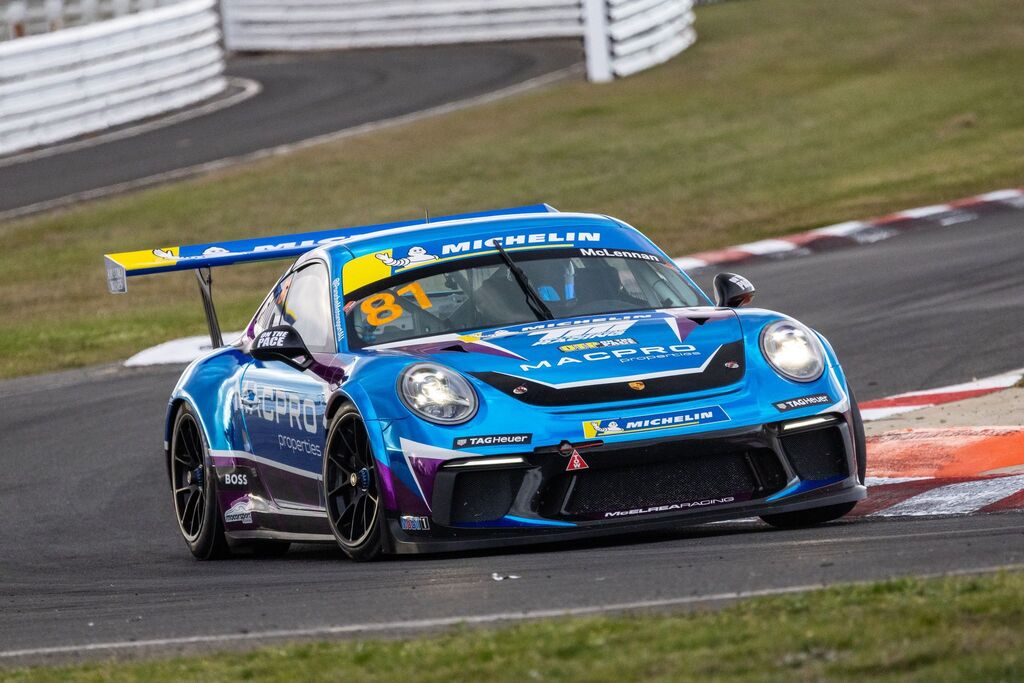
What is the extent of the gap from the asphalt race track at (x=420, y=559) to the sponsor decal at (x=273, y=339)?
83 centimetres

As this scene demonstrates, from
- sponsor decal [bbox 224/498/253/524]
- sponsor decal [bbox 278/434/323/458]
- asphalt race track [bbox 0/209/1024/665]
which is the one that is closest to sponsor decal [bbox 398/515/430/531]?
asphalt race track [bbox 0/209/1024/665]

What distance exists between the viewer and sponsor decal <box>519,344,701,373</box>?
641 centimetres

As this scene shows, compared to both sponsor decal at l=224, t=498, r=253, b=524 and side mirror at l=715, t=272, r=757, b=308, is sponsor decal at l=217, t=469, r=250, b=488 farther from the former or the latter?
side mirror at l=715, t=272, r=757, b=308

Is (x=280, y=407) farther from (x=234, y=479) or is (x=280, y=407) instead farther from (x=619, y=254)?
(x=619, y=254)

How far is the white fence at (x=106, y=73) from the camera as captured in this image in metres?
23.9

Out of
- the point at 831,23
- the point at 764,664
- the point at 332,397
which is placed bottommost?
the point at 831,23

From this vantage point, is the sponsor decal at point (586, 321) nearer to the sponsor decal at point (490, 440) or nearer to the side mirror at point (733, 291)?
the side mirror at point (733, 291)

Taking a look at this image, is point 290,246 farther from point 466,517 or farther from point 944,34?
point 944,34

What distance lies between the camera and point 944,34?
94.3ft

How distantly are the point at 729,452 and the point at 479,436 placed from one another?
82 cm

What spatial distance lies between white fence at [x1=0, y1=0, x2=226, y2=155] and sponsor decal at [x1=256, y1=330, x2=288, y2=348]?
16794 mm

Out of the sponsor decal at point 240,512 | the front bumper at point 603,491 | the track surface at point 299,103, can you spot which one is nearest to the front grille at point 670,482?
the front bumper at point 603,491

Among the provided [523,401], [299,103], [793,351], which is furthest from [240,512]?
[299,103]

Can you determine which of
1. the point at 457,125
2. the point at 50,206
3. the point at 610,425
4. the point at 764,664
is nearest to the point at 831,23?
the point at 457,125
